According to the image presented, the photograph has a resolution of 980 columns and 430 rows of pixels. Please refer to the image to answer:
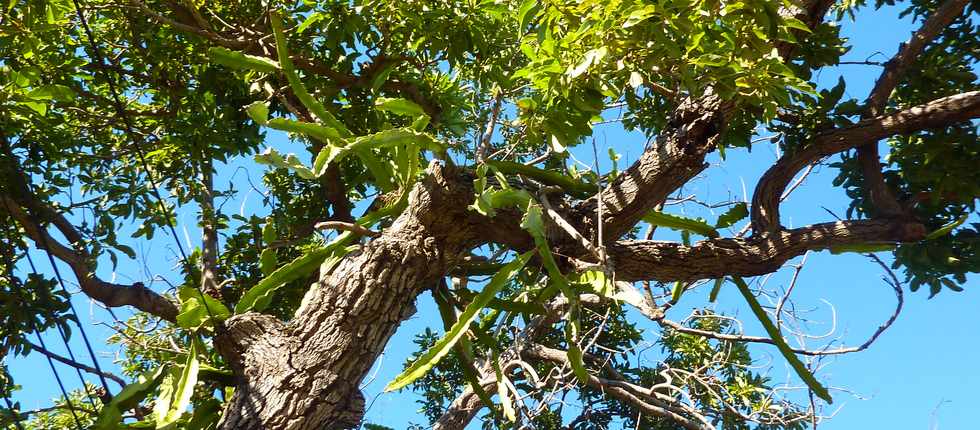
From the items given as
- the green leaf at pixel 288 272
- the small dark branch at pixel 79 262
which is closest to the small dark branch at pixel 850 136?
the green leaf at pixel 288 272

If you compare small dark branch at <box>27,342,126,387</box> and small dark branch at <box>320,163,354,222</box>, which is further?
small dark branch at <box>320,163,354,222</box>

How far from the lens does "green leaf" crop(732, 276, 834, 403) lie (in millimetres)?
3254

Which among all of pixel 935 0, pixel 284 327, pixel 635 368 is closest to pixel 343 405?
pixel 284 327

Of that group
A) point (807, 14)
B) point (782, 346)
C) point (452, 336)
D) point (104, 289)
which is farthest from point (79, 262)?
point (807, 14)

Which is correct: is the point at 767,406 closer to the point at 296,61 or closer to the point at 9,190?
the point at 296,61

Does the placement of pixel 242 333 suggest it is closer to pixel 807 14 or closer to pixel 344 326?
pixel 344 326

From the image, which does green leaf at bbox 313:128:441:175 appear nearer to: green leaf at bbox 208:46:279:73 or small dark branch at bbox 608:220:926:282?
green leaf at bbox 208:46:279:73

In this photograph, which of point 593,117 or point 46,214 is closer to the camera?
point 593,117

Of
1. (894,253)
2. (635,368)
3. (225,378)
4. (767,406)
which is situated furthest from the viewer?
(635,368)

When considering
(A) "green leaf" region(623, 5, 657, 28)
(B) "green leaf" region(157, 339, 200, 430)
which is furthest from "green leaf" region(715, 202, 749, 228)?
(B) "green leaf" region(157, 339, 200, 430)

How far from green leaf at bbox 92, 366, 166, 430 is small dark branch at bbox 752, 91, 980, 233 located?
2312 mm

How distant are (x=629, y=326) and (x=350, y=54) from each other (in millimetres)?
2434

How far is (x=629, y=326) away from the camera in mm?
5301

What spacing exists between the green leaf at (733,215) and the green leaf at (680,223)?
0.48 feet
